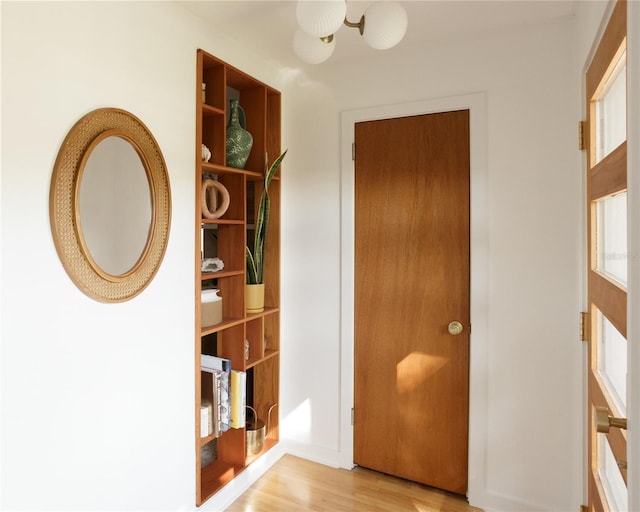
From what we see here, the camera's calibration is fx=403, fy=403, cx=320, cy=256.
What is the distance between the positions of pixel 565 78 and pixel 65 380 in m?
2.39

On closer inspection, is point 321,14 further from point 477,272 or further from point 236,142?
point 477,272

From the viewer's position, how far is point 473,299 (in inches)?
81.8

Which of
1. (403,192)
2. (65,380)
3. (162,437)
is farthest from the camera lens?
(403,192)

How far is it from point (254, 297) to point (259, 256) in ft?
0.78

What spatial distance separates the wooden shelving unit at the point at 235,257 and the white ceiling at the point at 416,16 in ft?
0.64

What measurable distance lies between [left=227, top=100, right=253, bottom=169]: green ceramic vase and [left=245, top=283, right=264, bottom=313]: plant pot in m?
0.67

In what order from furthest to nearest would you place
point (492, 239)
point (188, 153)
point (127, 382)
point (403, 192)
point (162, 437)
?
point (403, 192), point (492, 239), point (188, 153), point (162, 437), point (127, 382)

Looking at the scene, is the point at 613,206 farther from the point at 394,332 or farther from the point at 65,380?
the point at 65,380

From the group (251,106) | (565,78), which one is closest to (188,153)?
(251,106)

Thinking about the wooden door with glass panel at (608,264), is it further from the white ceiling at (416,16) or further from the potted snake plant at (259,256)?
the potted snake plant at (259,256)

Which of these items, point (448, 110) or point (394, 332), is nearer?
point (448, 110)

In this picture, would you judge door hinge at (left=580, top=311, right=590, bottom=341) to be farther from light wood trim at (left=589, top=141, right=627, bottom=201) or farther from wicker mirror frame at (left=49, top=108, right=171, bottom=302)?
wicker mirror frame at (left=49, top=108, right=171, bottom=302)

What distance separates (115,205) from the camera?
152 centimetres

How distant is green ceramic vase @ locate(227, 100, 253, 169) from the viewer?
6.97ft
